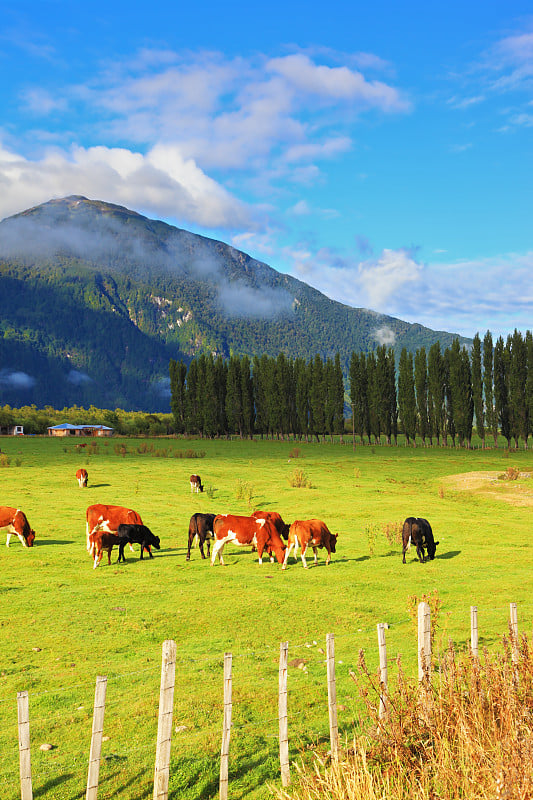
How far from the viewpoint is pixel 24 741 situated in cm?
545

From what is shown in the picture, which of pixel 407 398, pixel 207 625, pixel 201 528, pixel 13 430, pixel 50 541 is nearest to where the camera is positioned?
pixel 207 625

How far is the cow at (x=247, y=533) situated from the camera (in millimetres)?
18438

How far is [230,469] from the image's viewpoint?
50.9 metres

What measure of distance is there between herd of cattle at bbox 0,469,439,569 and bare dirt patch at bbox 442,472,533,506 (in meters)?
16.2

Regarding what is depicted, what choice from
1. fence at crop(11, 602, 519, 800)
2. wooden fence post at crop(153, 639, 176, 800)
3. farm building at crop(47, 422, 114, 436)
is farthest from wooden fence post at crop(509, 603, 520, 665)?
farm building at crop(47, 422, 114, 436)

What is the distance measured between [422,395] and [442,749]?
88661mm

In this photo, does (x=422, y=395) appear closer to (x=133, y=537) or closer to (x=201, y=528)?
(x=201, y=528)

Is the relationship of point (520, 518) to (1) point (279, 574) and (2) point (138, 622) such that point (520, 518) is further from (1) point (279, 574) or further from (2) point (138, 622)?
(2) point (138, 622)

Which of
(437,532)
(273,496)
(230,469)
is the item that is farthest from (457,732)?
(230,469)

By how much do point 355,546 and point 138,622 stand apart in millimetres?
10485

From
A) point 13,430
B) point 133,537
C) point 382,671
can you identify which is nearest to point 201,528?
point 133,537

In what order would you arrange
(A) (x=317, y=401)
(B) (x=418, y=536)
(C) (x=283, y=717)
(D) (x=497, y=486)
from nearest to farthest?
(C) (x=283, y=717) < (B) (x=418, y=536) < (D) (x=497, y=486) < (A) (x=317, y=401)

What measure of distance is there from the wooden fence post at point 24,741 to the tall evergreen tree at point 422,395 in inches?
3531

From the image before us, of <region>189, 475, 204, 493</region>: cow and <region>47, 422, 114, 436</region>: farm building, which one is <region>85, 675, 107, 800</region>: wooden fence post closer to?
<region>189, 475, 204, 493</region>: cow
